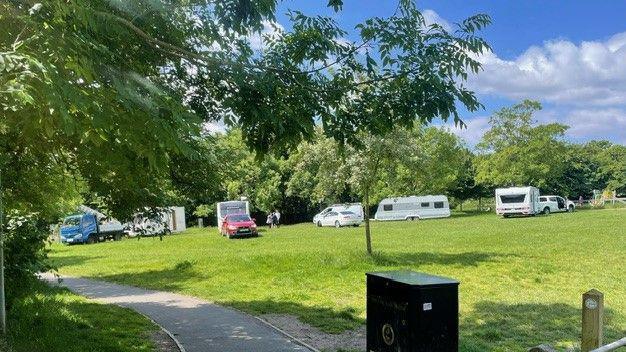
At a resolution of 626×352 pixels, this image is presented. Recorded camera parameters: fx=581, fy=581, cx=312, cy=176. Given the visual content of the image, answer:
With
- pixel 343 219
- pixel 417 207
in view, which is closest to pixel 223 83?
pixel 343 219

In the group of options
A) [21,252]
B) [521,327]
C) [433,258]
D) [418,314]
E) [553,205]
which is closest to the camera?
[418,314]

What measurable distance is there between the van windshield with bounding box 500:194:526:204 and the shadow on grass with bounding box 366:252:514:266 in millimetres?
31033

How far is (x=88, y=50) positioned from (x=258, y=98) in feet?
8.90

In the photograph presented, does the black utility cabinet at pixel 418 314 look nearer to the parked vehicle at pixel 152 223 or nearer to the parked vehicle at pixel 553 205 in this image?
the parked vehicle at pixel 152 223

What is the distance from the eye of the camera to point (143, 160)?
5840 millimetres

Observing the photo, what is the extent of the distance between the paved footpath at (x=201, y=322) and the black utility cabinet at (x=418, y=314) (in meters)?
2.90

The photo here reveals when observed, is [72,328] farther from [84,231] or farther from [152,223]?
[84,231]

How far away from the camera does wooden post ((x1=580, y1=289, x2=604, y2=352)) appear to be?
4.70 meters

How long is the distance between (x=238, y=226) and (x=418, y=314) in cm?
3337

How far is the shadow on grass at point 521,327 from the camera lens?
890cm

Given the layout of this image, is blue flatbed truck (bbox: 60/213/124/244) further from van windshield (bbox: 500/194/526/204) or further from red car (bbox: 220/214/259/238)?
van windshield (bbox: 500/194/526/204)

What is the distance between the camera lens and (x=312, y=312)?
1098 cm

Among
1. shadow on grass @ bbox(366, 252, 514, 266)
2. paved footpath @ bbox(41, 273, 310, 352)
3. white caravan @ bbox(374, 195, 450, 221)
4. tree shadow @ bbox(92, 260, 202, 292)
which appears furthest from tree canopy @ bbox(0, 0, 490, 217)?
white caravan @ bbox(374, 195, 450, 221)

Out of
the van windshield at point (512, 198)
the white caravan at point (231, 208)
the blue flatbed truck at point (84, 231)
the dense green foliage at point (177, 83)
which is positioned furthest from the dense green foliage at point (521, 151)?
the dense green foliage at point (177, 83)
